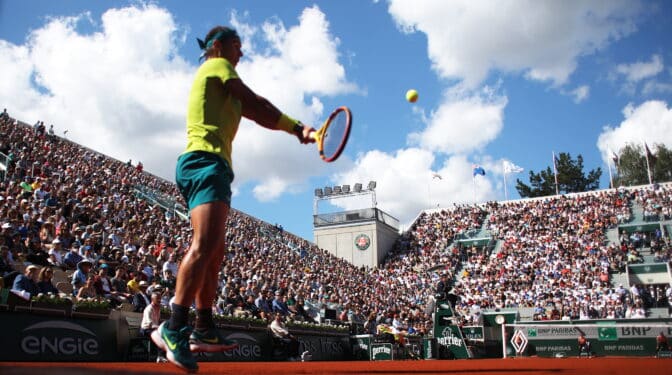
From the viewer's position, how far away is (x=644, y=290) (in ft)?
104

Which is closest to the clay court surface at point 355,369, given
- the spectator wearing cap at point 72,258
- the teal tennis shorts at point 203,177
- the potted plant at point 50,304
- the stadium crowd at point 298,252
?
the teal tennis shorts at point 203,177

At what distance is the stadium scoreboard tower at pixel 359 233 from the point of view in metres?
47.3

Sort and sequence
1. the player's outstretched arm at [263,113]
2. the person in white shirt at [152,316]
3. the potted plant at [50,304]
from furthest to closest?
the person in white shirt at [152,316], the potted plant at [50,304], the player's outstretched arm at [263,113]

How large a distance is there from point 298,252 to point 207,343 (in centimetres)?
3158

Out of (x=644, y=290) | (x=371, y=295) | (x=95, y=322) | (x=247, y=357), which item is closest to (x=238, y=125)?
(x=95, y=322)

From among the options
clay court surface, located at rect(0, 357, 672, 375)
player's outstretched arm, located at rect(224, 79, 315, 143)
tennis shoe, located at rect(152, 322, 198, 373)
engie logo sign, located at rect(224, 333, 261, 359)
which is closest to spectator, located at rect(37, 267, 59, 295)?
engie logo sign, located at rect(224, 333, 261, 359)

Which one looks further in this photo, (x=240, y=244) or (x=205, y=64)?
(x=240, y=244)

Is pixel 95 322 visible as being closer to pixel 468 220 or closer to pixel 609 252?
pixel 609 252

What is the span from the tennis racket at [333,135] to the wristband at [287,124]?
0.14 metres

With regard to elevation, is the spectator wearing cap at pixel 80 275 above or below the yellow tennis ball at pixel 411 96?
below

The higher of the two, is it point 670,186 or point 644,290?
point 670,186

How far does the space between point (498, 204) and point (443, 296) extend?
31.6m

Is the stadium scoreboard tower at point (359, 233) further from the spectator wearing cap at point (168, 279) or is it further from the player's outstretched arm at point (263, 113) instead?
the player's outstretched arm at point (263, 113)

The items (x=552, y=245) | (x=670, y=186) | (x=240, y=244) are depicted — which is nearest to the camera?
(x=240, y=244)
